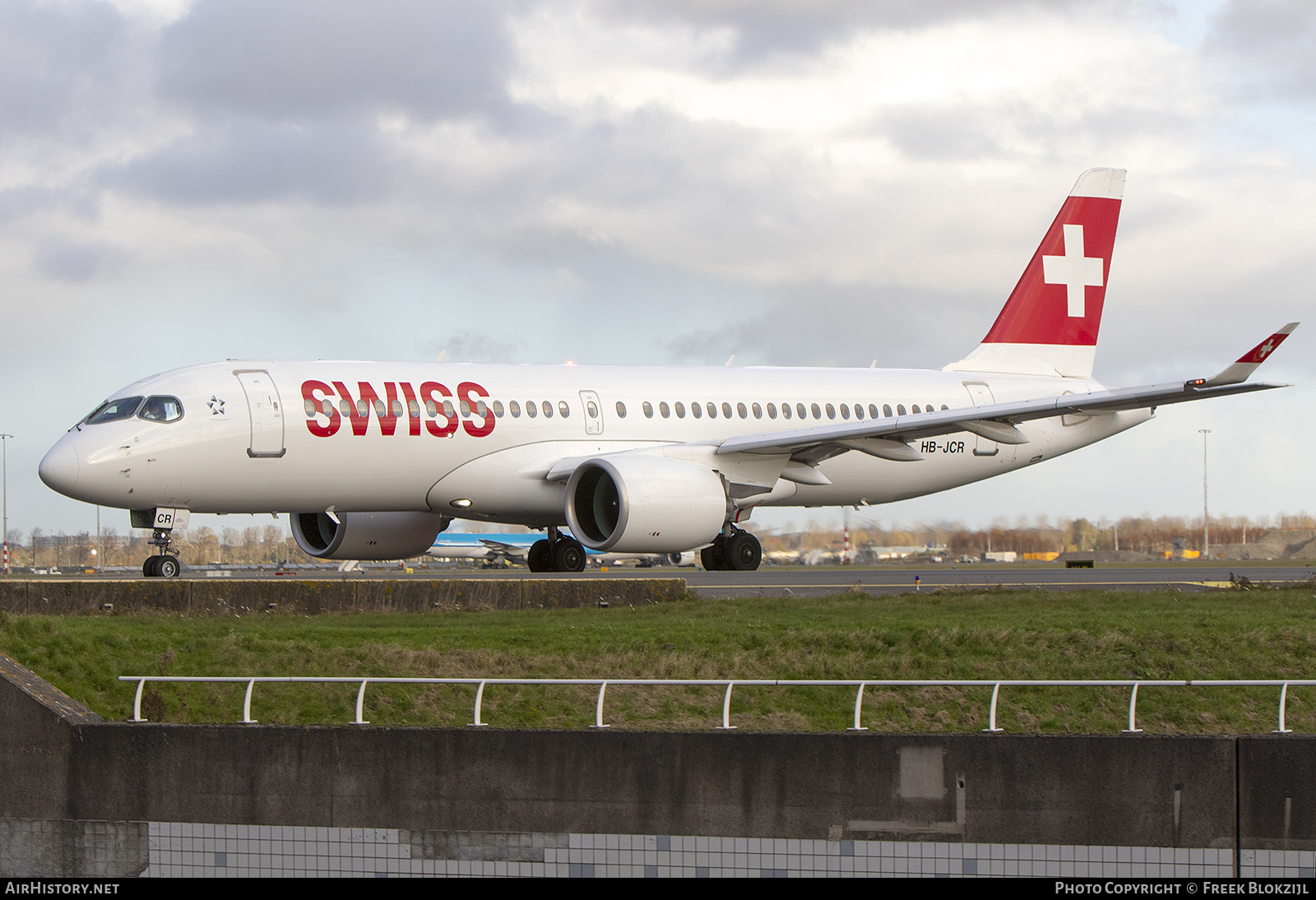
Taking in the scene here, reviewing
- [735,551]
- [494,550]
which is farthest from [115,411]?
[494,550]

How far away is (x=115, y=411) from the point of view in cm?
2358

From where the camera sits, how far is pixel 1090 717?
46.3ft

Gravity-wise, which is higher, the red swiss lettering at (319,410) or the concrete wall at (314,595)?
the red swiss lettering at (319,410)

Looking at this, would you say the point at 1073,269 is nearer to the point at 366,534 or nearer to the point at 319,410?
the point at 366,534

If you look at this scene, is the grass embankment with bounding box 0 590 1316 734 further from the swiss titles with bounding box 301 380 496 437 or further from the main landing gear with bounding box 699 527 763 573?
the main landing gear with bounding box 699 527 763 573

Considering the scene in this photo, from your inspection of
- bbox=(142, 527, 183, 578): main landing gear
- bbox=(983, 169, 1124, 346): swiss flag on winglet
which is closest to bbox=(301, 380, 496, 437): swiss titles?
bbox=(142, 527, 183, 578): main landing gear

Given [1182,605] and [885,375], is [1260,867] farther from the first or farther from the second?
[885,375]

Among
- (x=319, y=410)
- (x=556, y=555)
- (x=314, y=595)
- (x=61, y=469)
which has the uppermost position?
(x=319, y=410)

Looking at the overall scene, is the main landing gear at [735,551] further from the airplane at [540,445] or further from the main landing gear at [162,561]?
the main landing gear at [162,561]

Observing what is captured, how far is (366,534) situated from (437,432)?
403 centimetres

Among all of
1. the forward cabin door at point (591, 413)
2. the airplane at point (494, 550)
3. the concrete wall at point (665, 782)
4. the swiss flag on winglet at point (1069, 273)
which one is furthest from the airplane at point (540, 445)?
the airplane at point (494, 550)

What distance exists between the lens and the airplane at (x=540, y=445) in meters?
23.7

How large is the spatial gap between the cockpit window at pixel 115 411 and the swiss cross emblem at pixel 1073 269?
20461 mm

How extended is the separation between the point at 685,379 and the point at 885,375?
5.16 meters
